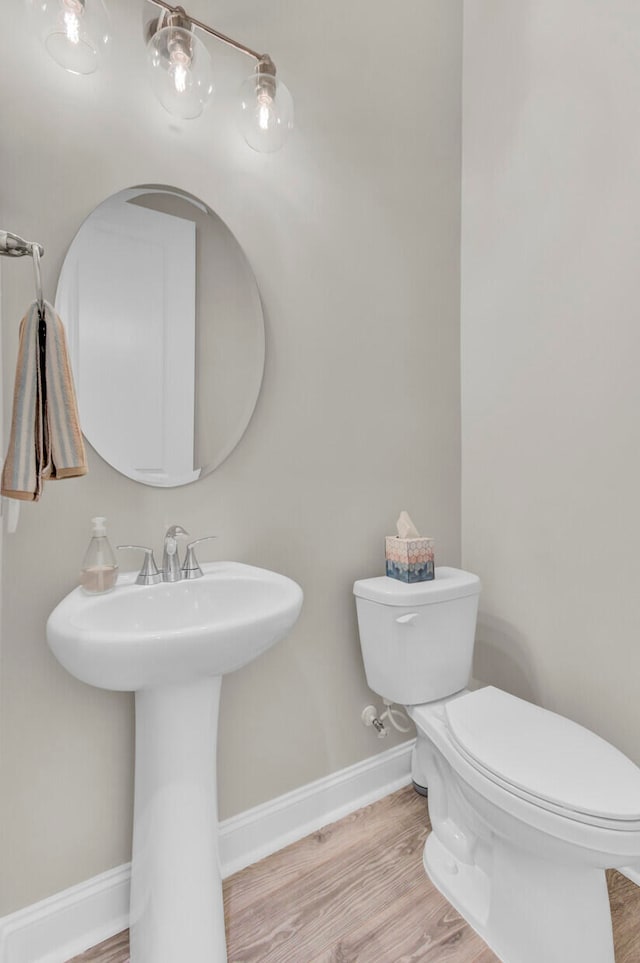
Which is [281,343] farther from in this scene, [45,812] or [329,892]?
[329,892]

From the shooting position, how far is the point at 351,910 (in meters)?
1.25

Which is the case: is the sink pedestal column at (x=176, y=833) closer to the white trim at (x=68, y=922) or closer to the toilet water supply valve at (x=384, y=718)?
the white trim at (x=68, y=922)

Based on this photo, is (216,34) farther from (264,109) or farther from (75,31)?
(75,31)

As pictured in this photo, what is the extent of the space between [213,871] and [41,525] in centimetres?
82

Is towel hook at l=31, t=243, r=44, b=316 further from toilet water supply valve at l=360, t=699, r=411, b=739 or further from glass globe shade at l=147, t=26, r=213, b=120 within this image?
toilet water supply valve at l=360, t=699, r=411, b=739

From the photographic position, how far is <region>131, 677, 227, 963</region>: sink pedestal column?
1012mm

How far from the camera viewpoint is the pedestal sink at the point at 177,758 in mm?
952

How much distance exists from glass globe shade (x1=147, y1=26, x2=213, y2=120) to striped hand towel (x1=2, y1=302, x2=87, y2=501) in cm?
67

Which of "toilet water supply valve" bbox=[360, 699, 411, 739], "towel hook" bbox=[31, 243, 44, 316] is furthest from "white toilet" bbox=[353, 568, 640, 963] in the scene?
"towel hook" bbox=[31, 243, 44, 316]

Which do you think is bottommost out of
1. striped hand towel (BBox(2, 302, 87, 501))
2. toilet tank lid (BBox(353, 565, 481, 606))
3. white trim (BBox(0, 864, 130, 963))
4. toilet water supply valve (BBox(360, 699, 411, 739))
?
white trim (BBox(0, 864, 130, 963))

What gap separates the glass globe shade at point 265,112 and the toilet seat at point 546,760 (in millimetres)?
1562

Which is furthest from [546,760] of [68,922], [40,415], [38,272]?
[38,272]

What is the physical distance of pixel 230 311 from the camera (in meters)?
1.36

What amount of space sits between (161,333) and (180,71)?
1.94 ft
